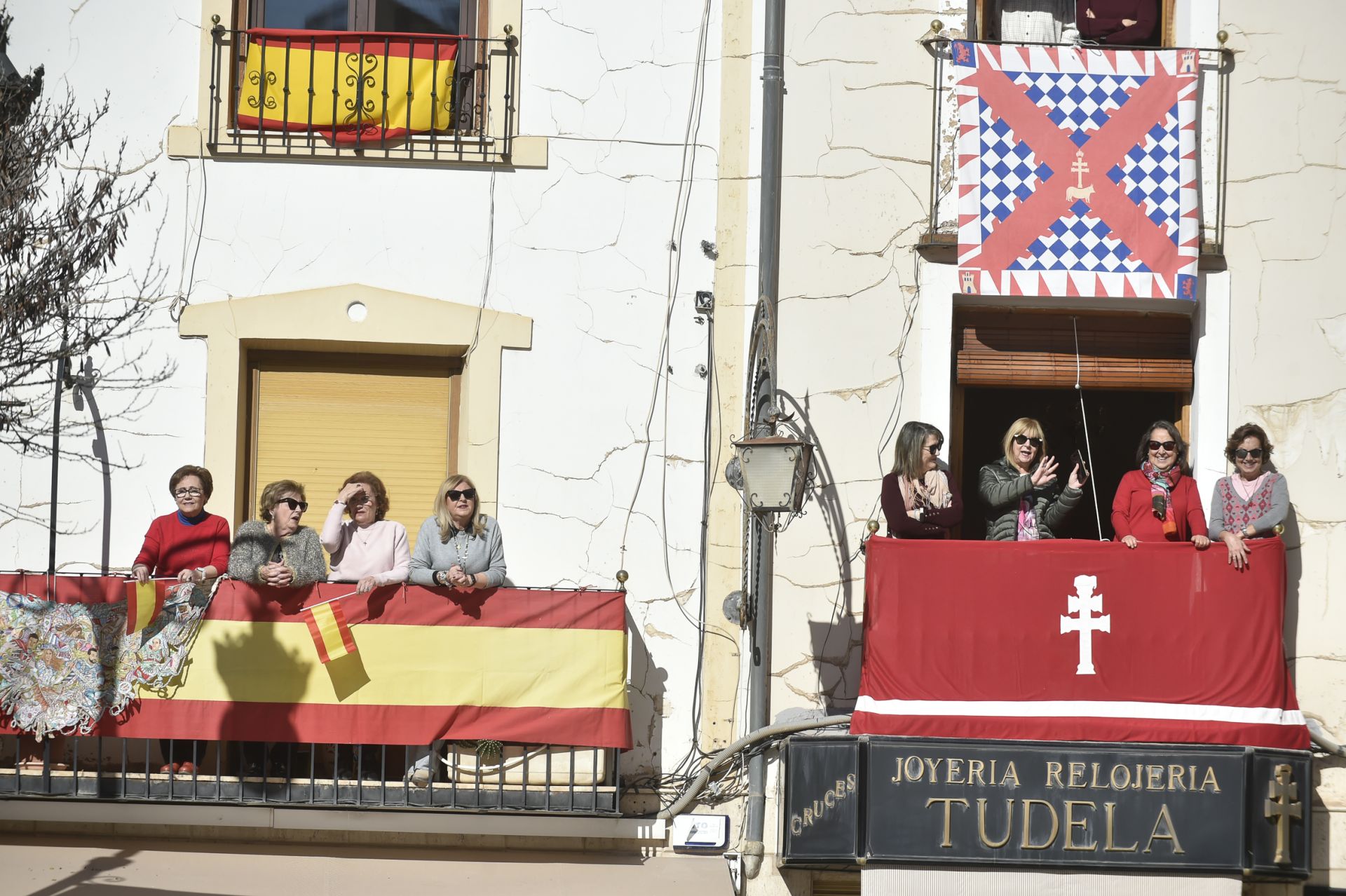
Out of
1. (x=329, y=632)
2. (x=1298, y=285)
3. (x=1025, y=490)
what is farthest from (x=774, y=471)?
(x=1298, y=285)

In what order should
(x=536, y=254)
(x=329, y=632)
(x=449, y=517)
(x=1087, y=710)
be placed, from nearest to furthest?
1. (x=1087, y=710)
2. (x=329, y=632)
3. (x=449, y=517)
4. (x=536, y=254)

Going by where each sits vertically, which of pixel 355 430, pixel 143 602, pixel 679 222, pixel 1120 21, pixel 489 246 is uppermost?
pixel 1120 21

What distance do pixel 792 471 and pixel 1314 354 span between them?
3375 millimetres

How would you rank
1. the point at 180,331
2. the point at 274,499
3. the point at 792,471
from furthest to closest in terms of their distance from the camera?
1. the point at 180,331
2. the point at 274,499
3. the point at 792,471

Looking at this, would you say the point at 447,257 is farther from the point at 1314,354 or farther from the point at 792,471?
the point at 1314,354

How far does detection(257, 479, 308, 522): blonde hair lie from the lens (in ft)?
30.0

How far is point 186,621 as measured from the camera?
909cm

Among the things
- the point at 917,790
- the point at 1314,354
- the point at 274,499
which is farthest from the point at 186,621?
the point at 1314,354

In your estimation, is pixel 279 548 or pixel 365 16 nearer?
pixel 279 548

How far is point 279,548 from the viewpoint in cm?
918

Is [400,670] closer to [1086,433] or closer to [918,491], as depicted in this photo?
[918,491]

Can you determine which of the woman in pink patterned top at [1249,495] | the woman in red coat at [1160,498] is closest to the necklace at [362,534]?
the woman in red coat at [1160,498]

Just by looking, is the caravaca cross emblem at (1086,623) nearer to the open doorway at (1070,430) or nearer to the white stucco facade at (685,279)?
the white stucco facade at (685,279)

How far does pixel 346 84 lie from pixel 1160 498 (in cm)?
530
